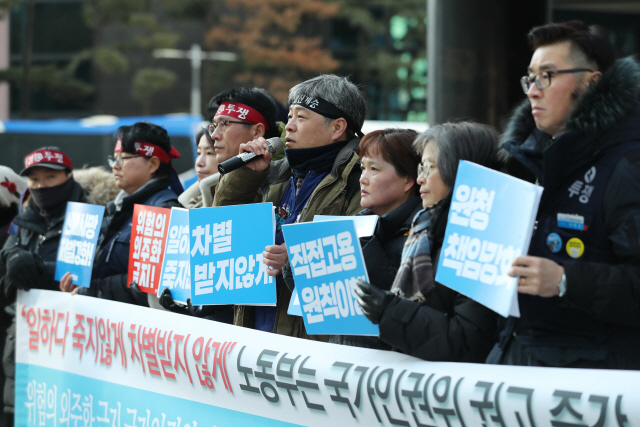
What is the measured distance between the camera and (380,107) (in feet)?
110

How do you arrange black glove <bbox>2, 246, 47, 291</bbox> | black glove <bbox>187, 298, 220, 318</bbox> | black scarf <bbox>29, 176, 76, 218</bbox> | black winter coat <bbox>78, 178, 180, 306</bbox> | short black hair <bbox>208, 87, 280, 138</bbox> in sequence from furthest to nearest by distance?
black scarf <bbox>29, 176, 76, 218</bbox>
black glove <bbox>2, 246, 47, 291</bbox>
black winter coat <bbox>78, 178, 180, 306</bbox>
short black hair <bbox>208, 87, 280, 138</bbox>
black glove <bbox>187, 298, 220, 318</bbox>

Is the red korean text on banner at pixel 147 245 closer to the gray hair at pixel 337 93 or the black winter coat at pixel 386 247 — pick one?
the gray hair at pixel 337 93

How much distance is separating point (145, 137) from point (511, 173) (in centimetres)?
274

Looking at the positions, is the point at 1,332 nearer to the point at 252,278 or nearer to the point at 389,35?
the point at 252,278

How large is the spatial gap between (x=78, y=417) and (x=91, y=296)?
718 mm

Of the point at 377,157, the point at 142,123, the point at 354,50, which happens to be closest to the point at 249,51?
the point at 354,50

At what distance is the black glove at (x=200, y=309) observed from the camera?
164 inches

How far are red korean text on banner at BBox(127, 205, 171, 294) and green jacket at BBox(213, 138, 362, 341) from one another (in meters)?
0.46

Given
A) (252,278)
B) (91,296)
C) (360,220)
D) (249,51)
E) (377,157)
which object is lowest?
(91,296)

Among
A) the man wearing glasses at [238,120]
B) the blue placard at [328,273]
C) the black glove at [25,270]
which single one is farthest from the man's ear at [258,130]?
the black glove at [25,270]

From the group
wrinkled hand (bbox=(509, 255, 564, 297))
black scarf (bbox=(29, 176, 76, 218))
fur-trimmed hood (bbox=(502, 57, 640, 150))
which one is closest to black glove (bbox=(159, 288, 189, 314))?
black scarf (bbox=(29, 176, 76, 218))

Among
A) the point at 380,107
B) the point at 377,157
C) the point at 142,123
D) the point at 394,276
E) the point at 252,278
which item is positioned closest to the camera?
the point at 394,276

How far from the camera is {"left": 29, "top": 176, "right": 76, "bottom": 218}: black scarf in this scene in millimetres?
5562

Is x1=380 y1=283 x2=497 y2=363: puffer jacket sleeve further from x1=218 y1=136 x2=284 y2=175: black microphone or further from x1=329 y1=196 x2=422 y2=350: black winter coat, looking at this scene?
x1=218 y1=136 x2=284 y2=175: black microphone
